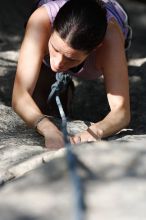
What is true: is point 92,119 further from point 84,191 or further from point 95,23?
point 84,191

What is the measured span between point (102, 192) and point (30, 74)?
82 cm

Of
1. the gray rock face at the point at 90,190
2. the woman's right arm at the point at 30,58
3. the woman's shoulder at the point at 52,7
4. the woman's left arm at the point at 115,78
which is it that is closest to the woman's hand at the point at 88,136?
the woman's left arm at the point at 115,78

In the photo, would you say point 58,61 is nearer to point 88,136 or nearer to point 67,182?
point 88,136

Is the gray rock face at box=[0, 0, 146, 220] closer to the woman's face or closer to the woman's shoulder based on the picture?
the woman's face

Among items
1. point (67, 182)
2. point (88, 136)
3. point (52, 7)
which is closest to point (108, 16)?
point (52, 7)

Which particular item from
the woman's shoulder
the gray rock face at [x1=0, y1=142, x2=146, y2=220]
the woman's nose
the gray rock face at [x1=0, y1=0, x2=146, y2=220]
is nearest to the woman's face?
the woman's nose

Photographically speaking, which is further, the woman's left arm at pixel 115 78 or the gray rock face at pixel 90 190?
the woman's left arm at pixel 115 78

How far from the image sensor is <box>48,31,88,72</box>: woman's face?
1.48m

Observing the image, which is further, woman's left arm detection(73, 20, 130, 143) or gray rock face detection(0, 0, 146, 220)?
woman's left arm detection(73, 20, 130, 143)

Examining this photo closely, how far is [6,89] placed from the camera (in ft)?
7.20

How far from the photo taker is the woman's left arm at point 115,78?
1599 mm

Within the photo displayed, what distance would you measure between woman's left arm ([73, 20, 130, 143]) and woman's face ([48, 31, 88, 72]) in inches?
4.3

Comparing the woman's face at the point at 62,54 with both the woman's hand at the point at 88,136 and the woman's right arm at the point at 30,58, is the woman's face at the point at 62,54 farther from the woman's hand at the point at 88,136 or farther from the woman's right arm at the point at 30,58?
the woman's hand at the point at 88,136

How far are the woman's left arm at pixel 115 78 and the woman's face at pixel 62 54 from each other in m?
0.11
